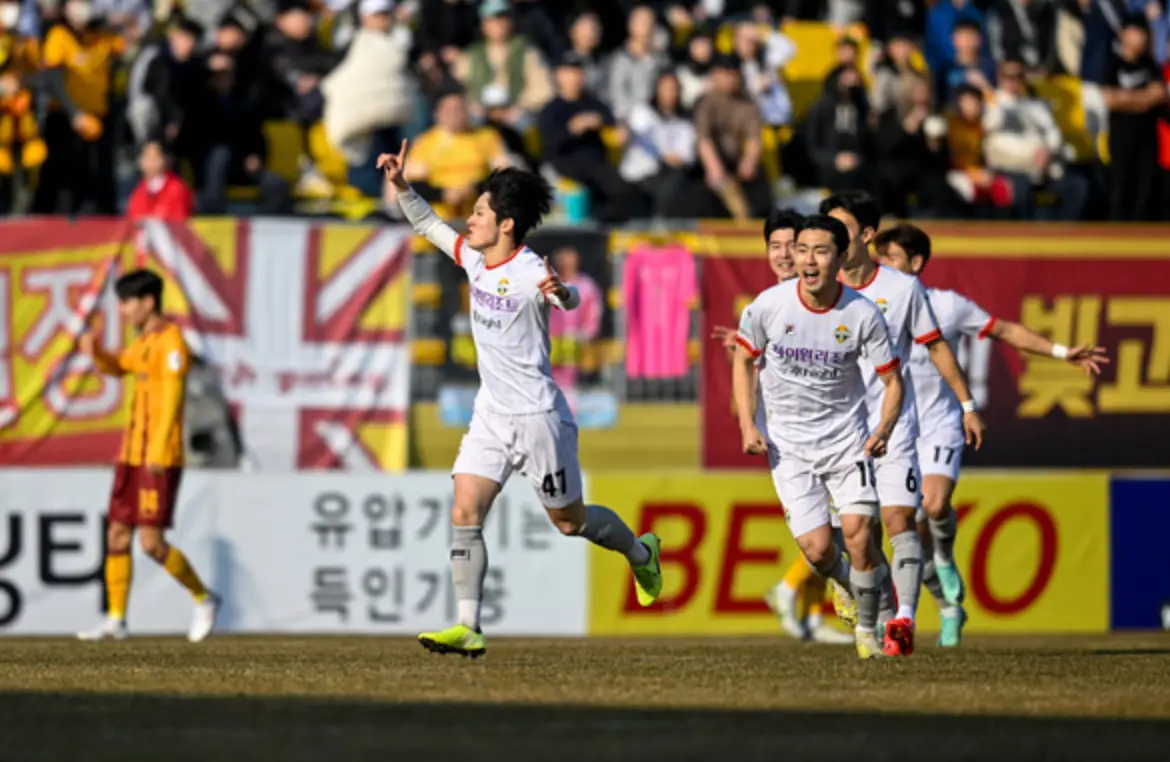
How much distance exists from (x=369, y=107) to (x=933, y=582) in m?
8.78

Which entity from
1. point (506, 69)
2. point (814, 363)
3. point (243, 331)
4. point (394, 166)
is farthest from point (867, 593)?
point (506, 69)

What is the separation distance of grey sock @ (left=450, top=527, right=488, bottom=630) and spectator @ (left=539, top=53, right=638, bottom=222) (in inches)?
390

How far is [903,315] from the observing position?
1373cm

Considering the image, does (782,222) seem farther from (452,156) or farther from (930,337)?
(452,156)

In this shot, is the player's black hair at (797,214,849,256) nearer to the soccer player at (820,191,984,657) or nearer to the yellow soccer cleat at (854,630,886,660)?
the soccer player at (820,191,984,657)

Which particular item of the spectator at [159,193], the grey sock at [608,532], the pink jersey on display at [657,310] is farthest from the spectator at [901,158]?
the grey sock at [608,532]

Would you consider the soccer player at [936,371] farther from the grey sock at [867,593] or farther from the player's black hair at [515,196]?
the player's black hair at [515,196]

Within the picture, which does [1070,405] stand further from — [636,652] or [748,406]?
[748,406]

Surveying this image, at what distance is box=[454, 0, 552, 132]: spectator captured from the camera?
2356cm

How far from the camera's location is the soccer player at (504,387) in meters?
12.3

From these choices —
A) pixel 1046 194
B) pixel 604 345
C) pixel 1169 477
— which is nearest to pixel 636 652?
pixel 604 345

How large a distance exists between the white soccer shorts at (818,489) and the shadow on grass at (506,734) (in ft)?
9.67

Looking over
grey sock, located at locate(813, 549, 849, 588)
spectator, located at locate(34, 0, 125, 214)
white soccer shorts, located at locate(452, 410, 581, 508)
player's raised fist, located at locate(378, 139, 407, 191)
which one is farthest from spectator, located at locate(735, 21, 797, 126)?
white soccer shorts, located at locate(452, 410, 581, 508)

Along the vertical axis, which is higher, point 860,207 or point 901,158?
point 901,158
